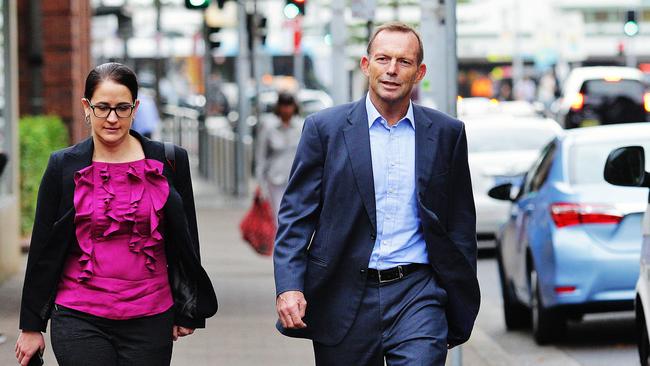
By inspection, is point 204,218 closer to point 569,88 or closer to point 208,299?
point 569,88

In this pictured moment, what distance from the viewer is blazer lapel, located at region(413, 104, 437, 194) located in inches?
224

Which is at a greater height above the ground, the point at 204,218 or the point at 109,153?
the point at 109,153

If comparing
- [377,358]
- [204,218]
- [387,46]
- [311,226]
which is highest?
[387,46]

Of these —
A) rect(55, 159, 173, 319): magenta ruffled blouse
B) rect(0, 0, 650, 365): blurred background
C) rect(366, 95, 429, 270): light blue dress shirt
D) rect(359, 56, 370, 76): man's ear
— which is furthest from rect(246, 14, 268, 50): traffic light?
rect(55, 159, 173, 319): magenta ruffled blouse

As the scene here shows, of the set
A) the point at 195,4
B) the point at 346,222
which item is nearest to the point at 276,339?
the point at 346,222

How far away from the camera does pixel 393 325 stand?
5660mm

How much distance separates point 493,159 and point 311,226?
42.1ft

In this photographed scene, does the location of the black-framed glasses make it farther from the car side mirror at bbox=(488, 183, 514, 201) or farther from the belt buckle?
the car side mirror at bbox=(488, 183, 514, 201)

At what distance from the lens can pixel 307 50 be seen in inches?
2731

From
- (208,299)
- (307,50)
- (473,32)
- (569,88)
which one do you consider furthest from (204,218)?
(473,32)

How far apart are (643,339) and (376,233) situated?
2794 mm

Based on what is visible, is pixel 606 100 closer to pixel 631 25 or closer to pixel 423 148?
pixel 631 25

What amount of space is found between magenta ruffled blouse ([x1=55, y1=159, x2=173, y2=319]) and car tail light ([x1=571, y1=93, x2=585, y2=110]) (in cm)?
2859

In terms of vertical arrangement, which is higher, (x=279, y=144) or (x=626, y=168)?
(x=626, y=168)
